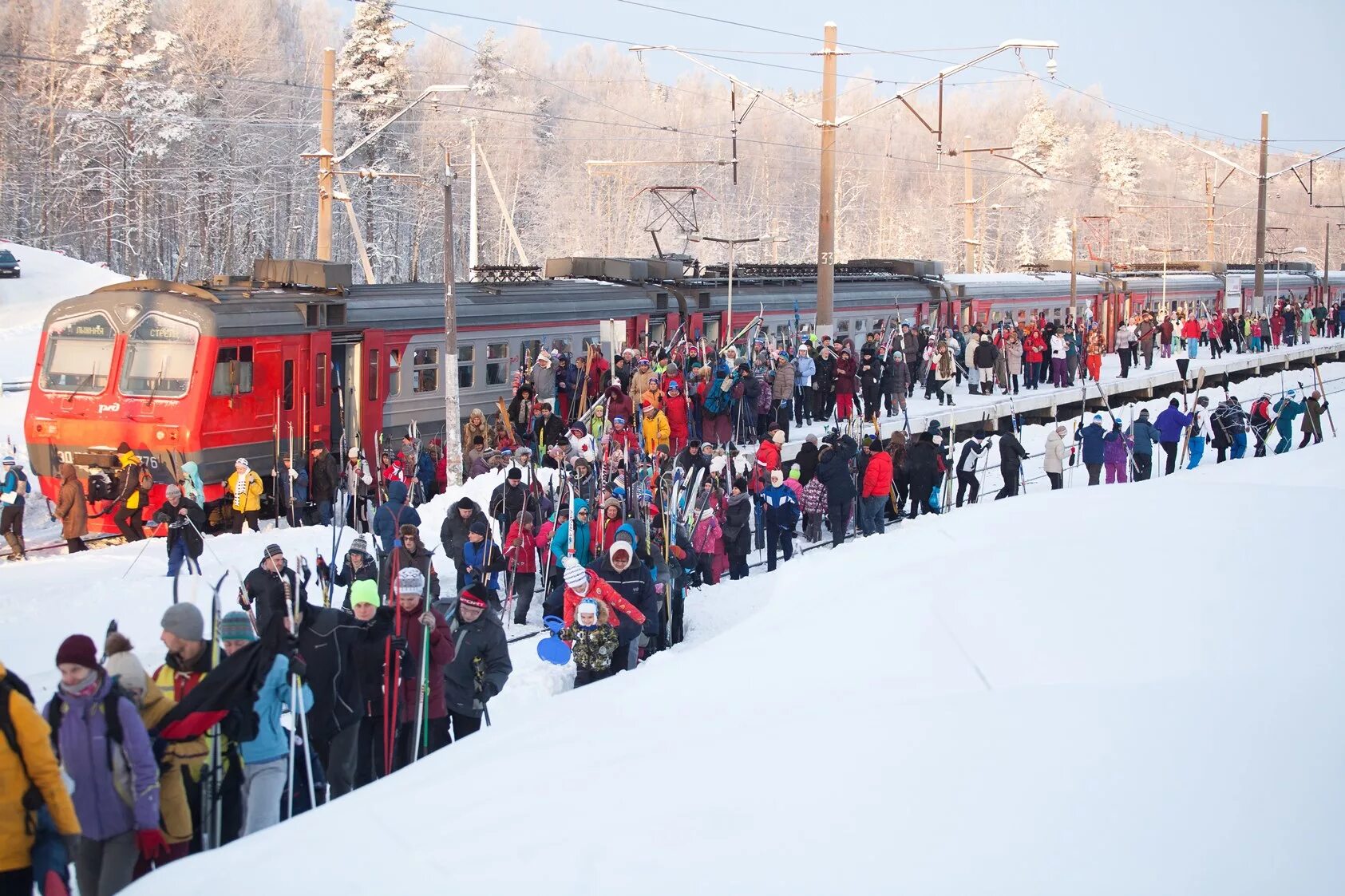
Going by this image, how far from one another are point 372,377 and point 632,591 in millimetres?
10639

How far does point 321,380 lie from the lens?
1980cm

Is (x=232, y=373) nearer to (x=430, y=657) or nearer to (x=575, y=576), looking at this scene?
(x=575, y=576)

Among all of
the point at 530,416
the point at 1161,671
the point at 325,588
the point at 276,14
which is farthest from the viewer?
the point at 276,14

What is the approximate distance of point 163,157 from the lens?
58750 mm

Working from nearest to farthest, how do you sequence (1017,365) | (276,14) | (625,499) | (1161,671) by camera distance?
(1161,671) < (625,499) < (1017,365) < (276,14)

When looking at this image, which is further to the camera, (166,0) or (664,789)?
(166,0)

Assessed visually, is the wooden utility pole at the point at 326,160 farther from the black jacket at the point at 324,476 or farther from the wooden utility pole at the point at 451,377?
the black jacket at the point at 324,476

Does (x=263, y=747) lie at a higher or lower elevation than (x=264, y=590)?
lower

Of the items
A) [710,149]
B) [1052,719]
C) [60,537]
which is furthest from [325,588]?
[710,149]

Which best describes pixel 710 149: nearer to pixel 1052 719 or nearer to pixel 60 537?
pixel 60 537

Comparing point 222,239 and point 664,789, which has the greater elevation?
point 222,239

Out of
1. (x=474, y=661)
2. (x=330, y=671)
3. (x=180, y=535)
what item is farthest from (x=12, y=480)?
(x=330, y=671)

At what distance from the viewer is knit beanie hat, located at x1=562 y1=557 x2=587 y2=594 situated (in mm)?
10539

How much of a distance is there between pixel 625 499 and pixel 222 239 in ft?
166
